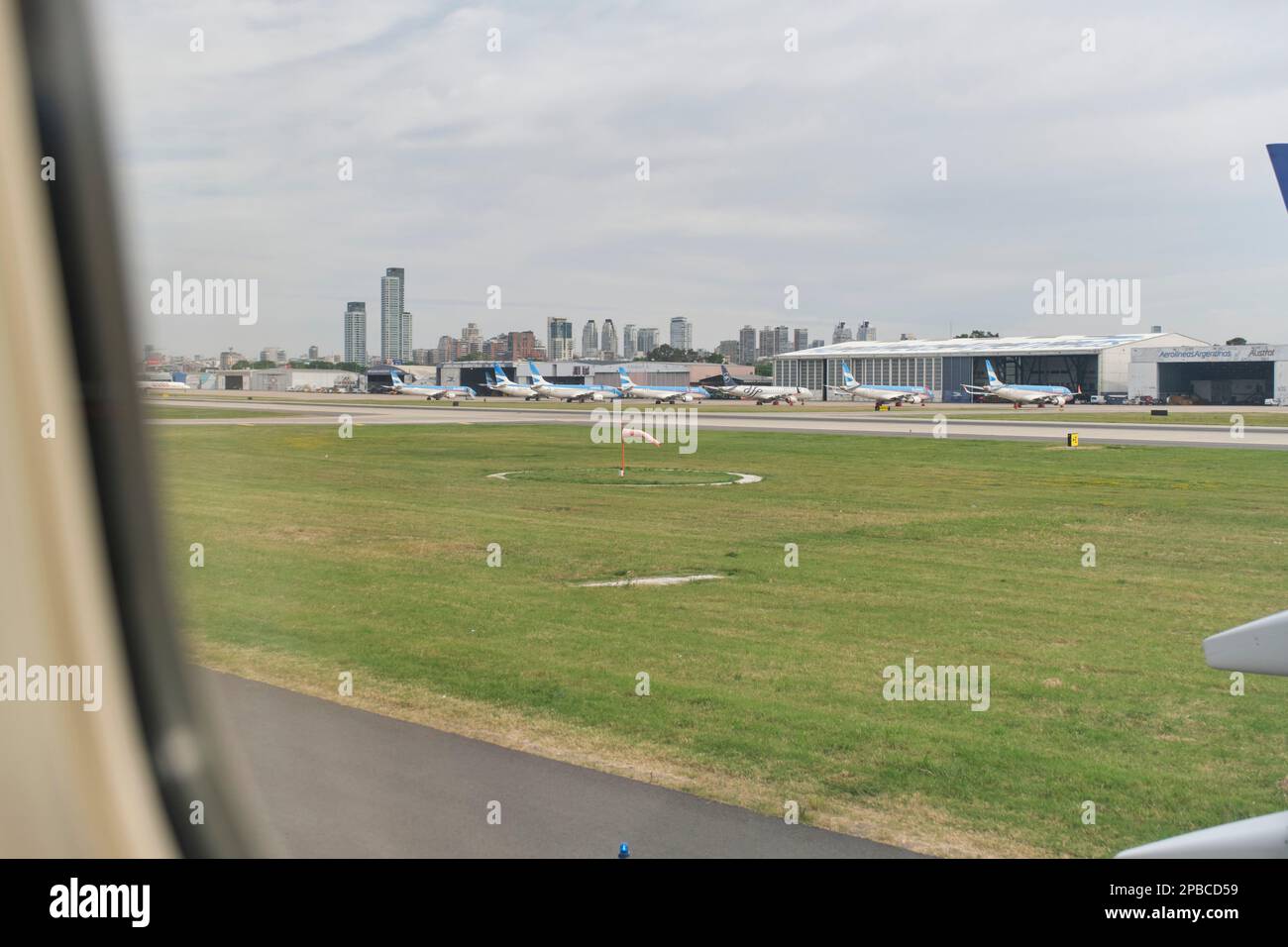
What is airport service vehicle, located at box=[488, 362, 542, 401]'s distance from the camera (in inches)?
2940

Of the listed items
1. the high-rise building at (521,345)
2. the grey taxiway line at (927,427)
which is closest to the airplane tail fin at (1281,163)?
the high-rise building at (521,345)

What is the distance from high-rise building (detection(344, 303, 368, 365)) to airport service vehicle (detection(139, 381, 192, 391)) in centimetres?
88

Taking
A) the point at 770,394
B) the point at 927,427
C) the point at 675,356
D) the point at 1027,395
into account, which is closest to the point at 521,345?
the point at 927,427

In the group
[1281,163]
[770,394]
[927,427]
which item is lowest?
[927,427]

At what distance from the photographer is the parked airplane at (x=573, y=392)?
238ft

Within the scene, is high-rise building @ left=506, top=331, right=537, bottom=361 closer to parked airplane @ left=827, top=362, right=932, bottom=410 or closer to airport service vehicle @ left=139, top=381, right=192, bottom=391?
airport service vehicle @ left=139, top=381, right=192, bottom=391

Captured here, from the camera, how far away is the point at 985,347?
287ft

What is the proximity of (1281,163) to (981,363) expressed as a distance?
86527 millimetres

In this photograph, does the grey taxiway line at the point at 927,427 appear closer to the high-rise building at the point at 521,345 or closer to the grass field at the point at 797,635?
the grass field at the point at 797,635

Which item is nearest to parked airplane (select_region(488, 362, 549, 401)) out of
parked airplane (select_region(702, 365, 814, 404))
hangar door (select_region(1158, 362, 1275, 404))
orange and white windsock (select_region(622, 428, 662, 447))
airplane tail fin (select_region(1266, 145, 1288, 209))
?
parked airplane (select_region(702, 365, 814, 404))

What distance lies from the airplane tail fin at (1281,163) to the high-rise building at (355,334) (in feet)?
7.86

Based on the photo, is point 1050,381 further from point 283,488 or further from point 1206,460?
point 283,488

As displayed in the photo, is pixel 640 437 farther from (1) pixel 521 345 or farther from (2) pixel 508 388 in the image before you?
(2) pixel 508 388
